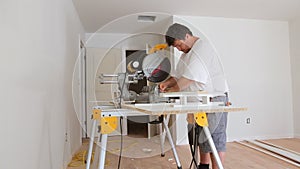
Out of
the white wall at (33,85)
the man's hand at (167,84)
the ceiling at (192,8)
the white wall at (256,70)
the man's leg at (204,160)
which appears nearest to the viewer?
the white wall at (33,85)

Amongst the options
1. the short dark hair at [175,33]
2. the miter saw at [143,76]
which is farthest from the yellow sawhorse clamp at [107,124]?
the short dark hair at [175,33]

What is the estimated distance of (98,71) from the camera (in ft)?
4.08

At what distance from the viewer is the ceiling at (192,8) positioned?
116 inches

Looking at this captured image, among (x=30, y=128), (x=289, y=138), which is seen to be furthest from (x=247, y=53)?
(x=30, y=128)

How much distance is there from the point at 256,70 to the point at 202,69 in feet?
9.68

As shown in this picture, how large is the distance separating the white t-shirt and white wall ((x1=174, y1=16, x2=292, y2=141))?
2.37 meters

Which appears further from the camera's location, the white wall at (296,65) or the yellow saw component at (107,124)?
the white wall at (296,65)

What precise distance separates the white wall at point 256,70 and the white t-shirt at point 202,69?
7.79 ft

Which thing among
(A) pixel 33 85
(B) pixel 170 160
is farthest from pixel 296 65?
(A) pixel 33 85

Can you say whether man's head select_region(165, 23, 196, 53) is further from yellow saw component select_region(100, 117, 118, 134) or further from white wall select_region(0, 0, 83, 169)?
white wall select_region(0, 0, 83, 169)

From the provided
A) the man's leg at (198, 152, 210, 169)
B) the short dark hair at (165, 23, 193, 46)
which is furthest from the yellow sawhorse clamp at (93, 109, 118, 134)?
the man's leg at (198, 152, 210, 169)

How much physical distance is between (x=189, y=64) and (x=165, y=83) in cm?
20

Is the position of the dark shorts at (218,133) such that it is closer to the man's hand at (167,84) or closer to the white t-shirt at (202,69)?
the white t-shirt at (202,69)

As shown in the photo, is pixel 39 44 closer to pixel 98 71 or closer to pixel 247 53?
pixel 98 71
